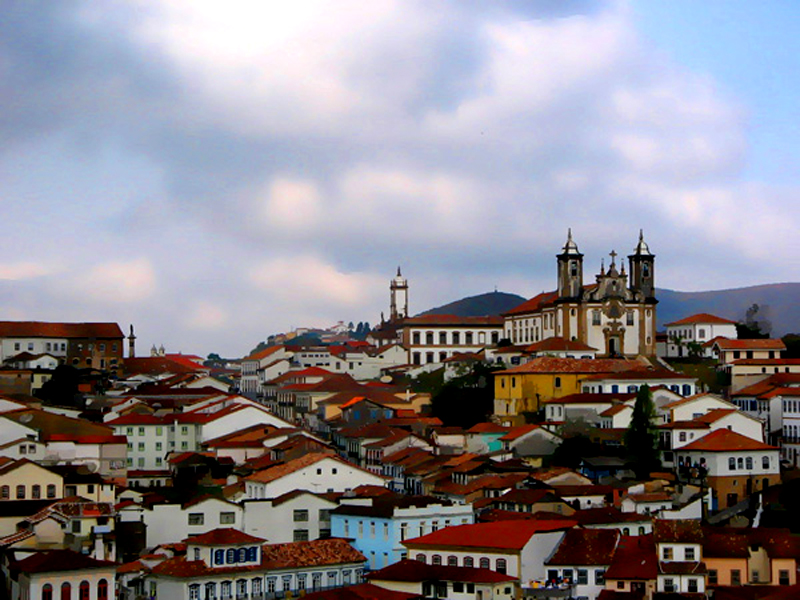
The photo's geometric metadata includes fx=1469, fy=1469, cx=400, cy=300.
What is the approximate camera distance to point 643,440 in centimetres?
6844

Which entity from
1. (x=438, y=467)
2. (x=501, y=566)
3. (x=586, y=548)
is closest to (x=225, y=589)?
(x=501, y=566)

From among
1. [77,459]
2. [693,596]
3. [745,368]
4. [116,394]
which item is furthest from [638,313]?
[693,596]

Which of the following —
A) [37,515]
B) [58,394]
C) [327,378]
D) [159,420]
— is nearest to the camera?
[37,515]

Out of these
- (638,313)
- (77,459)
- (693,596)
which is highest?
(638,313)

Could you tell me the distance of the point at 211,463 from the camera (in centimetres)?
7150

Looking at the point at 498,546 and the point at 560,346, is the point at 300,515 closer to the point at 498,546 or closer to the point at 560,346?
Result: the point at 498,546

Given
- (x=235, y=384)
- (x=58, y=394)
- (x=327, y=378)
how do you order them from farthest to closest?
1. (x=235, y=384)
2. (x=327, y=378)
3. (x=58, y=394)

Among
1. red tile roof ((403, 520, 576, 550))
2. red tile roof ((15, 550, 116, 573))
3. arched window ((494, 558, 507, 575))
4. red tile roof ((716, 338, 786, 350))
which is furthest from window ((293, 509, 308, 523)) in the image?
red tile roof ((716, 338, 786, 350))

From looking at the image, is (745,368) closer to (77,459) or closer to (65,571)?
(77,459)

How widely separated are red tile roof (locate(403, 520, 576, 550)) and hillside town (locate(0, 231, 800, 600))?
0.10 m

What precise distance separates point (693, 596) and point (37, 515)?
827 inches

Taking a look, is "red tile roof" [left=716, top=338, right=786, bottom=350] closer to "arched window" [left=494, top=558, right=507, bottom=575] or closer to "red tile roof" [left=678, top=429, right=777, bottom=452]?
"red tile roof" [left=678, top=429, right=777, bottom=452]

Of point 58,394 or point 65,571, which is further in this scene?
point 58,394

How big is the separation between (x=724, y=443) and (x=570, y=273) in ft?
133
